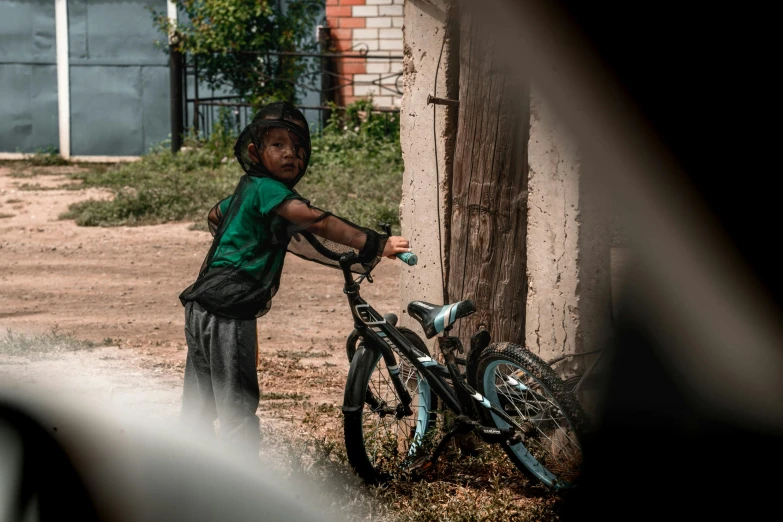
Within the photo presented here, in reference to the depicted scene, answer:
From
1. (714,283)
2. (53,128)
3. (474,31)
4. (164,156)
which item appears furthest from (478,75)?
(53,128)

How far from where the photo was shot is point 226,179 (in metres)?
11.5

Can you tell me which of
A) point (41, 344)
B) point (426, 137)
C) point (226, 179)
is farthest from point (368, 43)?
point (426, 137)

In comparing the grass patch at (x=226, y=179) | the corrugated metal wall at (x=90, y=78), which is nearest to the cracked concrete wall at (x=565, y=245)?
the grass patch at (x=226, y=179)

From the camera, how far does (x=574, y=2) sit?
4.18m

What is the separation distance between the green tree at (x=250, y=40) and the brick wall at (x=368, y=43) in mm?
391

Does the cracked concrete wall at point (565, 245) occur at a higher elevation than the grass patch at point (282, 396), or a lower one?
higher

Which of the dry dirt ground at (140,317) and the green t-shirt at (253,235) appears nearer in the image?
the green t-shirt at (253,235)

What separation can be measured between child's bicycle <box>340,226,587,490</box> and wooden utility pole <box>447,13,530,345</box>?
0.97ft

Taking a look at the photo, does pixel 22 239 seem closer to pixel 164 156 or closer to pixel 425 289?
pixel 164 156

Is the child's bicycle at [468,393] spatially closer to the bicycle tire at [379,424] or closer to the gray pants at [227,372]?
the bicycle tire at [379,424]

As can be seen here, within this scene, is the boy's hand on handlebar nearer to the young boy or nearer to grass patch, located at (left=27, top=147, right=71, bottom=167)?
the young boy

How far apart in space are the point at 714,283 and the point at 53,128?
12282 mm

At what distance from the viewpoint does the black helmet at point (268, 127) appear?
374cm

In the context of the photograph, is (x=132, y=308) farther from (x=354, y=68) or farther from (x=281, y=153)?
(x=354, y=68)
